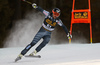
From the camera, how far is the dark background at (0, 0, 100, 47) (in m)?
14.9

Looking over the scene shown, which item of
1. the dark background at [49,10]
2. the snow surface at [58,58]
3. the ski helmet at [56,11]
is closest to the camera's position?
the snow surface at [58,58]

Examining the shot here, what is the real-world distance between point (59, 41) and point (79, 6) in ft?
12.7

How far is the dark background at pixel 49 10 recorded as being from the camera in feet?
48.8

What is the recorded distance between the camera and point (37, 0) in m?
16.7

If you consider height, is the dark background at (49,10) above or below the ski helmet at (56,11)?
below

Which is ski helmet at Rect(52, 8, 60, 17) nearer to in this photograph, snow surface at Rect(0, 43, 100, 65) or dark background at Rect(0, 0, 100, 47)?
snow surface at Rect(0, 43, 100, 65)

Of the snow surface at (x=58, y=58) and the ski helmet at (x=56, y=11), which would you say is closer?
the snow surface at (x=58, y=58)

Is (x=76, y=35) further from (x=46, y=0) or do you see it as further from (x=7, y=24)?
(x=7, y=24)

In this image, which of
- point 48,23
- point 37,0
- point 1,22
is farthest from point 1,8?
point 48,23

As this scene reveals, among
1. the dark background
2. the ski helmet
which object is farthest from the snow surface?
the dark background

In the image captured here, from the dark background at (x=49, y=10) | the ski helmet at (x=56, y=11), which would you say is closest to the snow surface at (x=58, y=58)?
the ski helmet at (x=56, y=11)

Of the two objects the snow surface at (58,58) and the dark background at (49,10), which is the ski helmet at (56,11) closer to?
the snow surface at (58,58)

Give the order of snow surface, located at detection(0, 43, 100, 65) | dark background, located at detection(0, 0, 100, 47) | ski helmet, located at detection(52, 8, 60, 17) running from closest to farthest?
snow surface, located at detection(0, 43, 100, 65), ski helmet, located at detection(52, 8, 60, 17), dark background, located at detection(0, 0, 100, 47)

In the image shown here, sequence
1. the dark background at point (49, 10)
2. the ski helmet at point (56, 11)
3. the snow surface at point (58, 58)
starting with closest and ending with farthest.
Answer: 1. the snow surface at point (58, 58)
2. the ski helmet at point (56, 11)
3. the dark background at point (49, 10)
